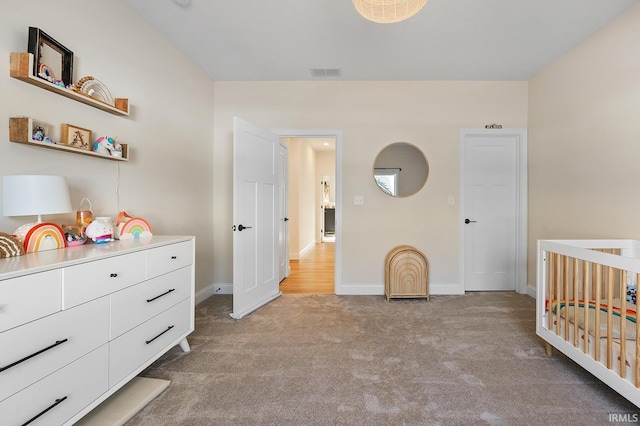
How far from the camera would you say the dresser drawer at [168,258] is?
1511 millimetres

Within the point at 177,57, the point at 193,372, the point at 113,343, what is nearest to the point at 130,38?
the point at 177,57

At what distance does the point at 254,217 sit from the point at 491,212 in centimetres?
270

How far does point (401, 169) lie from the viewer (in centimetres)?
320

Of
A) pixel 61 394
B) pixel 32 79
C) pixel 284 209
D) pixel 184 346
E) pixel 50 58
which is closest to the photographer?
pixel 61 394

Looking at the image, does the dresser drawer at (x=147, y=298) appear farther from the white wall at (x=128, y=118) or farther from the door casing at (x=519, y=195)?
the door casing at (x=519, y=195)

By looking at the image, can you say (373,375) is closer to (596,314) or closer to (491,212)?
(596,314)

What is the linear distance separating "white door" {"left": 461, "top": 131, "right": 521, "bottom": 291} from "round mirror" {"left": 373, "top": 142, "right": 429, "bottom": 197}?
0.55 metres

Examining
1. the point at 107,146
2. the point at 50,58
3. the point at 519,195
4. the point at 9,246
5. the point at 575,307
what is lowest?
the point at 575,307

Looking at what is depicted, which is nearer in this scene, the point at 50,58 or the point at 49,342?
the point at 49,342

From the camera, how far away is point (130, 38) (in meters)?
2.05

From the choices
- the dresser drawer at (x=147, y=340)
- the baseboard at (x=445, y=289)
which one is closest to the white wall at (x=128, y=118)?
the dresser drawer at (x=147, y=340)

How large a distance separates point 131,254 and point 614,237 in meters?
3.27

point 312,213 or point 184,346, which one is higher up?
point 312,213

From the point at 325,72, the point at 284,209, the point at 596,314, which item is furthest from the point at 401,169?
the point at 596,314
